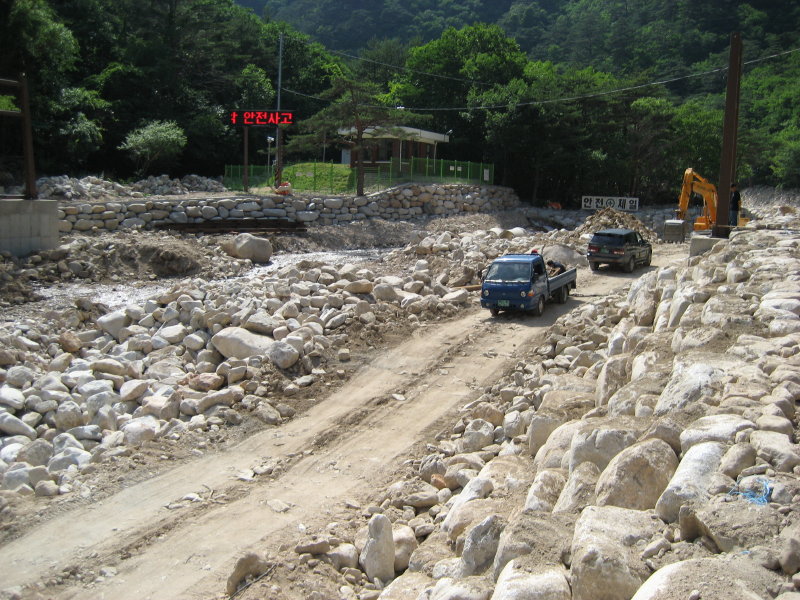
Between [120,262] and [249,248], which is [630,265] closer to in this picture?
[249,248]

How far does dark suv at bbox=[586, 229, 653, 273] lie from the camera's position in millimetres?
24312

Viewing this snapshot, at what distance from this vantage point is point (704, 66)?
71250 mm

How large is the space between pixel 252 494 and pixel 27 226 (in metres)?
19.1

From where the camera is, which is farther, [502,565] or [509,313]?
[509,313]

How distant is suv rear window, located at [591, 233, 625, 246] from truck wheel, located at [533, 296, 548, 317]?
21.2 ft

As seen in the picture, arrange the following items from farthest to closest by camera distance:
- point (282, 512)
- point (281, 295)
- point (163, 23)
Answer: point (163, 23) < point (281, 295) < point (282, 512)

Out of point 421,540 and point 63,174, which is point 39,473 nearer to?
point 421,540

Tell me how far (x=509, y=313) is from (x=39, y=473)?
12.0m

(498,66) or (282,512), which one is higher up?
(498,66)

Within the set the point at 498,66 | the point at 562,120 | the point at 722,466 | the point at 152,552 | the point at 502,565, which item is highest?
the point at 498,66

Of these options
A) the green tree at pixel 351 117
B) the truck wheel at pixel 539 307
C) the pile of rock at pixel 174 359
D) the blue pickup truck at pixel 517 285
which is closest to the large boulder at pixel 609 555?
the pile of rock at pixel 174 359

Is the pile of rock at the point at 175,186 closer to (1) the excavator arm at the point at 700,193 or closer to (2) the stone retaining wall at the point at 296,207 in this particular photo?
(2) the stone retaining wall at the point at 296,207

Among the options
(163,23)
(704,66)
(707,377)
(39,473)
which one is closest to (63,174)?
(163,23)

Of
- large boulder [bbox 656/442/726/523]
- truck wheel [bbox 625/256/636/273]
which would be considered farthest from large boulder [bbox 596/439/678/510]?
truck wheel [bbox 625/256/636/273]
